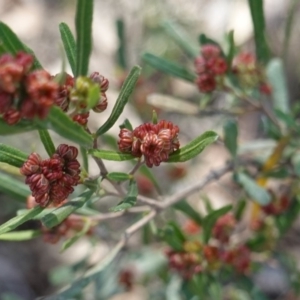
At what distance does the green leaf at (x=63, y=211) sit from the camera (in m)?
1.15

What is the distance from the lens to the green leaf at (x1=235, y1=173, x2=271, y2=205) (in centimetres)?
176

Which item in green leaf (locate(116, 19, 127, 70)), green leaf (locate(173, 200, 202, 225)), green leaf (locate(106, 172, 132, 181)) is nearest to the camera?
green leaf (locate(106, 172, 132, 181))

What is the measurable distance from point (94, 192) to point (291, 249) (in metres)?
2.10

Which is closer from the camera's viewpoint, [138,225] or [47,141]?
[47,141]

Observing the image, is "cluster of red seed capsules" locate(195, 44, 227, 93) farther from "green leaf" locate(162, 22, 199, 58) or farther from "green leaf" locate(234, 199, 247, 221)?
"green leaf" locate(234, 199, 247, 221)

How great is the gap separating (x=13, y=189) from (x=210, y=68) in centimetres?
74

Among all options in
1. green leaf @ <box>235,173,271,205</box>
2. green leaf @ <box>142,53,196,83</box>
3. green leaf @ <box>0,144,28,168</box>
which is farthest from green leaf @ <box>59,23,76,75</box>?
green leaf @ <box>235,173,271,205</box>

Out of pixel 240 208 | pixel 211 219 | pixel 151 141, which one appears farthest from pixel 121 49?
pixel 151 141

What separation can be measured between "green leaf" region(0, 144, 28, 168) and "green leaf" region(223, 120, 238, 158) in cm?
76

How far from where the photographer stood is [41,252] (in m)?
3.42

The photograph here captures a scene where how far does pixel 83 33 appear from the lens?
1008 mm

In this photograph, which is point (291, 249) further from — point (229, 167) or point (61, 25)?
point (61, 25)

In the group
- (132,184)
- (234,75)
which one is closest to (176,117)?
(234,75)

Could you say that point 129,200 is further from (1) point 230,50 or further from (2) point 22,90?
(1) point 230,50
